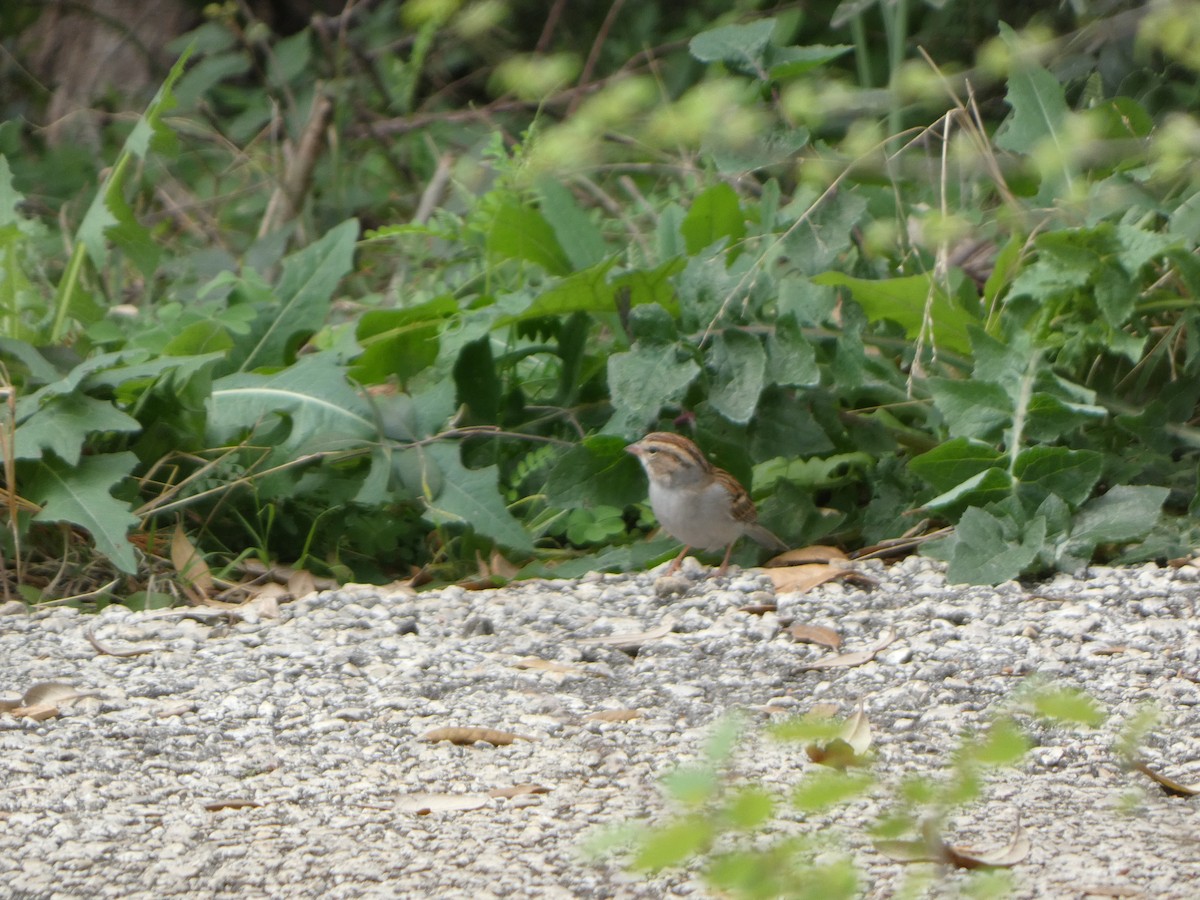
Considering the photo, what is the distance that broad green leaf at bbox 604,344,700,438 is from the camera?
182 inches

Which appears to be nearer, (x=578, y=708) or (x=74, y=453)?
(x=578, y=708)

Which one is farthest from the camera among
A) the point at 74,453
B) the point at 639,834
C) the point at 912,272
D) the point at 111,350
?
the point at 111,350

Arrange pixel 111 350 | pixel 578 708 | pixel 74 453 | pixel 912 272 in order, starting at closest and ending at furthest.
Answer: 1. pixel 578 708
2. pixel 74 453
3. pixel 912 272
4. pixel 111 350

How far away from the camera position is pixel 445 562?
5176 mm

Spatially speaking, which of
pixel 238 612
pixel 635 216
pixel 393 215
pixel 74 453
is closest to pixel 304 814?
pixel 238 612

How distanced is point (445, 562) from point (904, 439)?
1.60 metres

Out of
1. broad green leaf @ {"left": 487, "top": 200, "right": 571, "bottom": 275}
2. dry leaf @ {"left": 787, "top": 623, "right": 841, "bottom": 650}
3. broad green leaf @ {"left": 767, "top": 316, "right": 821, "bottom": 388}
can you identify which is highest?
broad green leaf @ {"left": 487, "top": 200, "right": 571, "bottom": 275}

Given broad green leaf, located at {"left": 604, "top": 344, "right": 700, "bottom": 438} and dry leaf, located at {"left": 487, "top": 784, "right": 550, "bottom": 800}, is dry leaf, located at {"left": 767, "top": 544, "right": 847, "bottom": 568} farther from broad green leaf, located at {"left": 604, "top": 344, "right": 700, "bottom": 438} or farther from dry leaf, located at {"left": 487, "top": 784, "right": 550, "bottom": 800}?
dry leaf, located at {"left": 487, "top": 784, "right": 550, "bottom": 800}

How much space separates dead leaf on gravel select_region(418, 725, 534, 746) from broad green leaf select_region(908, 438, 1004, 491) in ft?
5.79

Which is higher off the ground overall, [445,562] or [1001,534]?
[1001,534]

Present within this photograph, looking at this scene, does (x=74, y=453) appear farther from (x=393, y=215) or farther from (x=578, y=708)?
(x=393, y=215)

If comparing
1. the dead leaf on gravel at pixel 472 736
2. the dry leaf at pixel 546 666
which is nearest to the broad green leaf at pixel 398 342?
the dry leaf at pixel 546 666

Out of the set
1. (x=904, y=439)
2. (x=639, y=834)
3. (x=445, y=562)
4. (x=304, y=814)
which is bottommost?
(x=445, y=562)

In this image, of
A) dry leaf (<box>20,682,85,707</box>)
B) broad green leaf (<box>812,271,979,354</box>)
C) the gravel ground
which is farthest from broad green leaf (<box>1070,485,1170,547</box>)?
dry leaf (<box>20,682,85,707</box>)
